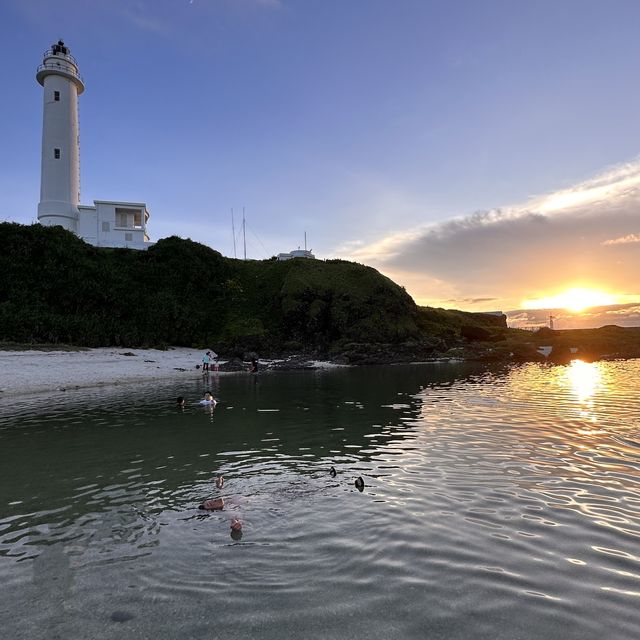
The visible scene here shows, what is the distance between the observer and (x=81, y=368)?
41906 millimetres

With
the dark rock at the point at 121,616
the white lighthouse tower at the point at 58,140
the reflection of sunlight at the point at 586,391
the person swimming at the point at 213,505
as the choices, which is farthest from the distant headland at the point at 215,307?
the dark rock at the point at 121,616

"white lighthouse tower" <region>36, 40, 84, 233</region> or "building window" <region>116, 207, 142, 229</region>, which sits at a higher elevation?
"white lighthouse tower" <region>36, 40, 84, 233</region>

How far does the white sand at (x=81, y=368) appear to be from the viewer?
34.5 meters

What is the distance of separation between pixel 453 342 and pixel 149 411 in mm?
69056

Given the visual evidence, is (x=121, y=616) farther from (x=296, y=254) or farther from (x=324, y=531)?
(x=296, y=254)

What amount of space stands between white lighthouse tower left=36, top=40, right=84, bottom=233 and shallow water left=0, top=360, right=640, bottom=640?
64322mm

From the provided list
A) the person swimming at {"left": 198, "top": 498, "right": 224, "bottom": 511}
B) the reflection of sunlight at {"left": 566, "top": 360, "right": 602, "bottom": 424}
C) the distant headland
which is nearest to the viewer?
the person swimming at {"left": 198, "top": 498, "right": 224, "bottom": 511}

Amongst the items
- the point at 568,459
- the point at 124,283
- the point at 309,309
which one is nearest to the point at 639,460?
the point at 568,459

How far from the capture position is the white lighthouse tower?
72.2 metres

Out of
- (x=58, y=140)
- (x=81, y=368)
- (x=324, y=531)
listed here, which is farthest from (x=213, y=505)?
(x=58, y=140)

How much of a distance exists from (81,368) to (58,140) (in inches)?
1961

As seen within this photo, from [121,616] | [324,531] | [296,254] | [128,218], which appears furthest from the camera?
[296,254]

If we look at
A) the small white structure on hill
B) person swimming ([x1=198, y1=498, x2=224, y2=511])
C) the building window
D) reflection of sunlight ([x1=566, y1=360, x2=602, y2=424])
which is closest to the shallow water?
person swimming ([x1=198, y1=498, x2=224, y2=511])

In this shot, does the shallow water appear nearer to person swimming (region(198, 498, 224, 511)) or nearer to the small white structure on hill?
person swimming (region(198, 498, 224, 511))
